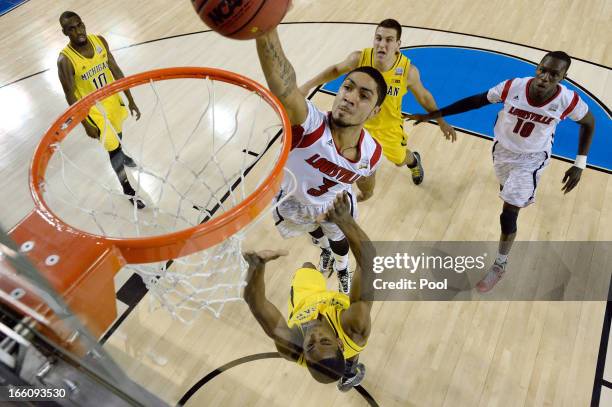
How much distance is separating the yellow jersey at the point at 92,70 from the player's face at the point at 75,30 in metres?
0.07

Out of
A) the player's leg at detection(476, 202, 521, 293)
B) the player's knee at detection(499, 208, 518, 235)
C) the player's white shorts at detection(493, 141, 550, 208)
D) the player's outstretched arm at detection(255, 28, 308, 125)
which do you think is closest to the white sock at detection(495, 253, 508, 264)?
the player's leg at detection(476, 202, 521, 293)

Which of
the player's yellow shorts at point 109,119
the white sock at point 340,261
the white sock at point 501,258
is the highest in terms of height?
the player's yellow shorts at point 109,119

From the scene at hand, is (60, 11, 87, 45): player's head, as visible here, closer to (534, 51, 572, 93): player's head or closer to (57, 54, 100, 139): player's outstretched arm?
(57, 54, 100, 139): player's outstretched arm

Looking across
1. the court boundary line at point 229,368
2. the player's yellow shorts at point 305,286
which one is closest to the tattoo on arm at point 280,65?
the player's yellow shorts at point 305,286

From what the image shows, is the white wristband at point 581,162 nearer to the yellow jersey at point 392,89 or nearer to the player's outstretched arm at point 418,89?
the player's outstretched arm at point 418,89

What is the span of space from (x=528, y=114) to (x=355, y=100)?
111 cm

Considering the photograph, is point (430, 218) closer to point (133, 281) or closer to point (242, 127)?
point (242, 127)

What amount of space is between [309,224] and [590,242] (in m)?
2.09

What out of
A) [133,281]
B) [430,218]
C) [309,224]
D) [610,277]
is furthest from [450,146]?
[133,281]

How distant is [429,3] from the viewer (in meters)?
5.97

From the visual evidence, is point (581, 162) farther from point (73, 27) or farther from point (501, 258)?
point (73, 27)

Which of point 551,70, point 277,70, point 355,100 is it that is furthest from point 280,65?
point 551,70

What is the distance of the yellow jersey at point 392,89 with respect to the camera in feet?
10.6

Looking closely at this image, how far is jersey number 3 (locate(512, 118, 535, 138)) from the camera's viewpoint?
2779 mm
